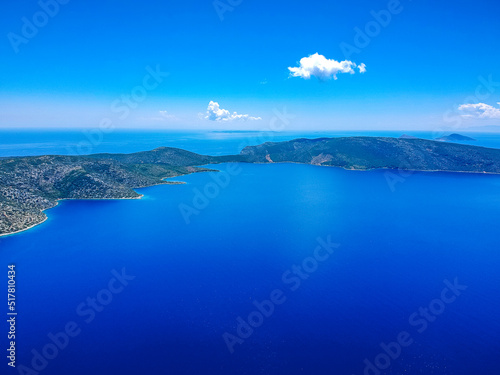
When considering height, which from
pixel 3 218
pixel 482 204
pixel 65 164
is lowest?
pixel 482 204

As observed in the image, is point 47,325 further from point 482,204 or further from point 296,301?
point 482,204

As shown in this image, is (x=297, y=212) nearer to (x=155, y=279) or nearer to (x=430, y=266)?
(x=430, y=266)

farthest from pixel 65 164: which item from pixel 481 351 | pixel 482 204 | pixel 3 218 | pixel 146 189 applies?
pixel 482 204

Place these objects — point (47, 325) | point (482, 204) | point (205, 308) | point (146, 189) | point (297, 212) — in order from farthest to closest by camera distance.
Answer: point (146, 189), point (482, 204), point (297, 212), point (205, 308), point (47, 325)

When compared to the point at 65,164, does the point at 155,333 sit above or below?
below

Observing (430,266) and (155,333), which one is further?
(430,266)

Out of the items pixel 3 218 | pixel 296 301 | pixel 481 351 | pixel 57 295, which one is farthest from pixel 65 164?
pixel 481 351

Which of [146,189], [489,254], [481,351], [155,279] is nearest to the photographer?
[481,351]
